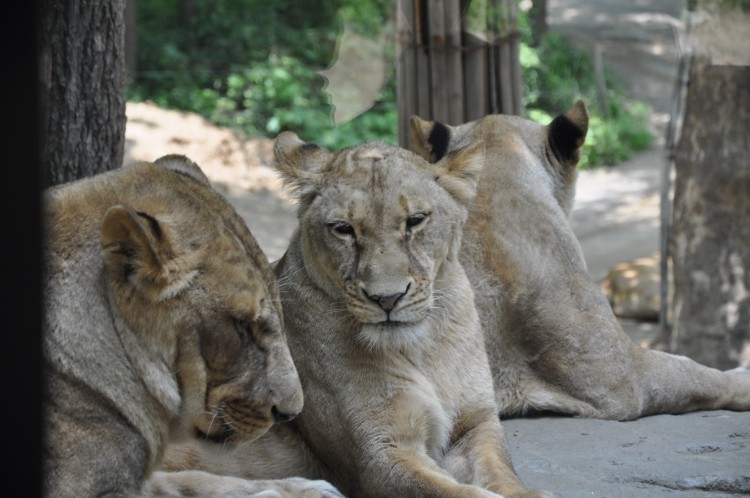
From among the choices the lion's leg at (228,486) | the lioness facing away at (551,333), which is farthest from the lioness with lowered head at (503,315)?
the lion's leg at (228,486)

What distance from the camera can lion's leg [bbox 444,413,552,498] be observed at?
441 centimetres

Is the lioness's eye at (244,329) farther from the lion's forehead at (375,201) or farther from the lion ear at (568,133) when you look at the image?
the lion ear at (568,133)

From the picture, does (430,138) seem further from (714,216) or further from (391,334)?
(714,216)

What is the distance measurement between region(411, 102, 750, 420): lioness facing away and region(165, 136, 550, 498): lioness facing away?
2.68ft

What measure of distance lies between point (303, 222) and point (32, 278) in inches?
104

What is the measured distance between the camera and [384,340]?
4535 millimetres

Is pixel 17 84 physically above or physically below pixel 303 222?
above

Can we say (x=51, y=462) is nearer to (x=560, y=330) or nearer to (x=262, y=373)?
(x=262, y=373)

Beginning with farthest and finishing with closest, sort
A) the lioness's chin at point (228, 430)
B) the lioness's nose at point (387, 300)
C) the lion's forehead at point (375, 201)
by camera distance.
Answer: the lion's forehead at point (375, 201) → the lioness's nose at point (387, 300) → the lioness's chin at point (228, 430)

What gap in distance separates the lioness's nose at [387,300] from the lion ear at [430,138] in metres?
2.02

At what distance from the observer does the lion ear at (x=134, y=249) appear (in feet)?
11.1

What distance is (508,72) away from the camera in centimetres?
798

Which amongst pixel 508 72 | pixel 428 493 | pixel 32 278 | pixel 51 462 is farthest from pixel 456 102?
pixel 32 278

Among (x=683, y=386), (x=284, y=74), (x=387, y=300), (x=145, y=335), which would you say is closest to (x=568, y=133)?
(x=683, y=386)
